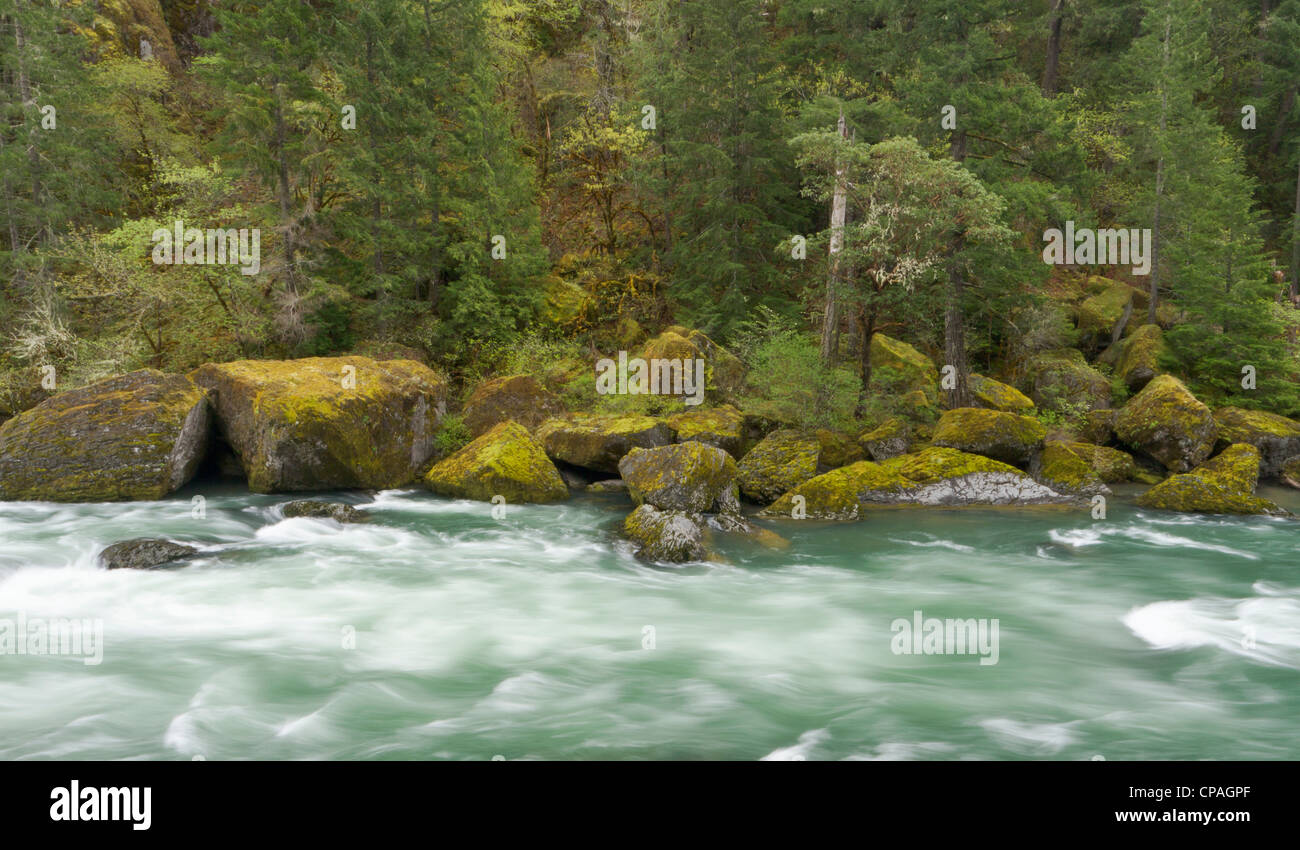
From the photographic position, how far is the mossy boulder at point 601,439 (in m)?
18.3

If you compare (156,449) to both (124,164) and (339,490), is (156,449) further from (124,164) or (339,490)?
(124,164)

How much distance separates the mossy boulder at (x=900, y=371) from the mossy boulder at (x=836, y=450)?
6.68 ft

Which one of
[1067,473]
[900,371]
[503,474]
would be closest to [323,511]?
[503,474]

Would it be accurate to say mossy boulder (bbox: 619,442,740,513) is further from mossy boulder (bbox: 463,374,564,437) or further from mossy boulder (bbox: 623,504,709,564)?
mossy boulder (bbox: 463,374,564,437)

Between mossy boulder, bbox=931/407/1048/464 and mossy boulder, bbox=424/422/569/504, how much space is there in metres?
9.04

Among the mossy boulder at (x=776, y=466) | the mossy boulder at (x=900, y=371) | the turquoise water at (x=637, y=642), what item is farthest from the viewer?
the mossy boulder at (x=900, y=371)

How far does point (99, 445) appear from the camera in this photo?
15844 millimetres

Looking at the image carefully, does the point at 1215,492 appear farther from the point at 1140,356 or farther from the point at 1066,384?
the point at 1140,356

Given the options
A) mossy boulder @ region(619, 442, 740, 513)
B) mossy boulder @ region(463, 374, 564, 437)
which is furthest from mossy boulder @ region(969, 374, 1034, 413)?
mossy boulder @ region(463, 374, 564, 437)

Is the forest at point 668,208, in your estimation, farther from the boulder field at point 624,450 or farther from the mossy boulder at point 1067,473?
the mossy boulder at point 1067,473

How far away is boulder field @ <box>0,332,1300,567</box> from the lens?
51.6ft

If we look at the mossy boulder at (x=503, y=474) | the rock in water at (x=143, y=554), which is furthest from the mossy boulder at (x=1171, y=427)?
the rock in water at (x=143, y=554)

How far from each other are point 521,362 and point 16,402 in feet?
43.5
